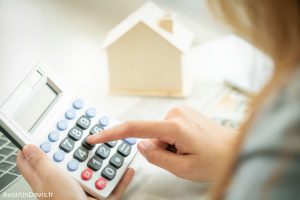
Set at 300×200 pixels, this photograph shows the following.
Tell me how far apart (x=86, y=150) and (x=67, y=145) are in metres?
0.02

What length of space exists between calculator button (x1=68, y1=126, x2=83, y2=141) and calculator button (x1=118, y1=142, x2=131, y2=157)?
46 mm

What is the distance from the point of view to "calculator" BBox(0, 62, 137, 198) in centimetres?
47

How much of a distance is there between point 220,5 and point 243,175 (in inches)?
6.4

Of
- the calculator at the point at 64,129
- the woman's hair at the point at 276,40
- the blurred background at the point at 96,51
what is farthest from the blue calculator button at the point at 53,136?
the woman's hair at the point at 276,40

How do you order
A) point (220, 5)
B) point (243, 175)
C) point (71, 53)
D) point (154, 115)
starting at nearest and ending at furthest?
point (243, 175)
point (220, 5)
point (154, 115)
point (71, 53)

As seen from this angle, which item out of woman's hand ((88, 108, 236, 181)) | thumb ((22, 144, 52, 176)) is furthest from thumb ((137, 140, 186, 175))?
thumb ((22, 144, 52, 176))

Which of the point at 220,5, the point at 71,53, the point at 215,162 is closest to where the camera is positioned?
the point at 220,5

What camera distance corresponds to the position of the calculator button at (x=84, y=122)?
51 centimetres

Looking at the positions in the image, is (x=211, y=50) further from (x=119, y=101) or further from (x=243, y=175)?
(x=243, y=175)

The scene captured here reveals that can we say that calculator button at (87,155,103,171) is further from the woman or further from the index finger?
the woman

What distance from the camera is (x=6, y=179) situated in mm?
509

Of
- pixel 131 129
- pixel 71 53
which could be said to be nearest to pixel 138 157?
pixel 131 129

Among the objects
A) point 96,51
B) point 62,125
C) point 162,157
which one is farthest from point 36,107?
point 96,51

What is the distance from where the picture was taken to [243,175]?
0.70ft
